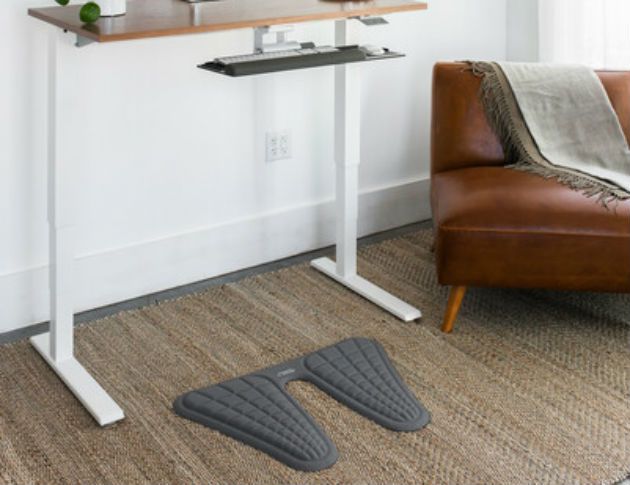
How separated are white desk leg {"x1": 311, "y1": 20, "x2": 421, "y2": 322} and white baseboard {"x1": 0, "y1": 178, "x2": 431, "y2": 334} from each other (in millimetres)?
198

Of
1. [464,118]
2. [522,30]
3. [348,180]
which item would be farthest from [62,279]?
[522,30]

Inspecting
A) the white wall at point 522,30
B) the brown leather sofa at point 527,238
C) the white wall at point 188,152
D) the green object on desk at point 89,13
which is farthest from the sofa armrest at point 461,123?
the green object on desk at point 89,13

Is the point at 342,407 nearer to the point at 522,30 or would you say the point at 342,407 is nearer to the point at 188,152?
the point at 188,152

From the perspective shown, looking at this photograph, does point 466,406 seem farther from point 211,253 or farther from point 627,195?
point 211,253

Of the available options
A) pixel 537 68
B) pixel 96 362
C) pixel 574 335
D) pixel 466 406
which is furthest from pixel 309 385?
pixel 537 68

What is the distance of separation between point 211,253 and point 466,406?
3.49 feet

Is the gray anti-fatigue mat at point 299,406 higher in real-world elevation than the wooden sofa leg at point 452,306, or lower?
lower

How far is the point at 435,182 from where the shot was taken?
303 cm

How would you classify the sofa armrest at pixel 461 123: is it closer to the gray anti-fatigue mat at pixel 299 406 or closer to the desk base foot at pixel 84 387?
the gray anti-fatigue mat at pixel 299 406

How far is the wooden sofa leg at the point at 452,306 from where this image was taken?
280cm

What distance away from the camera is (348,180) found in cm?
306

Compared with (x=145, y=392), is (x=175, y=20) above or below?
above

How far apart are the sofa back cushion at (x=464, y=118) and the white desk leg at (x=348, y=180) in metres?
0.26

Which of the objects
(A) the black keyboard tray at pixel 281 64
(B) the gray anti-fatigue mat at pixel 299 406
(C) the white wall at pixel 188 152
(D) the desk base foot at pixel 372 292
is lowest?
(B) the gray anti-fatigue mat at pixel 299 406
